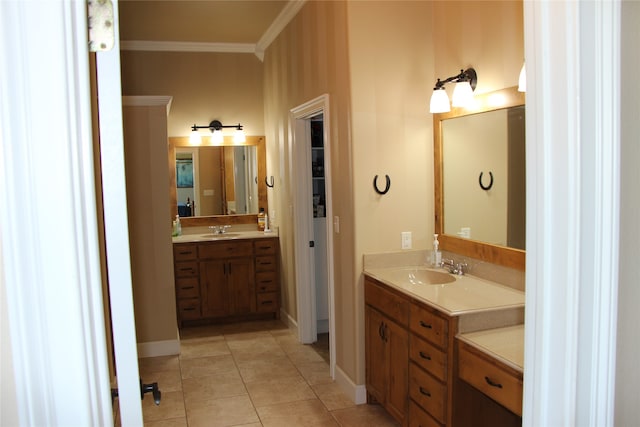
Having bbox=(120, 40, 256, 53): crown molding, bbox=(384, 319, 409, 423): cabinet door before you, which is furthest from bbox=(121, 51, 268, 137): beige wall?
bbox=(384, 319, 409, 423): cabinet door

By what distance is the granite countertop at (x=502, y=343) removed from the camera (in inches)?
79.4

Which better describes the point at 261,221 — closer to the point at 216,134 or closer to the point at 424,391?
the point at 216,134

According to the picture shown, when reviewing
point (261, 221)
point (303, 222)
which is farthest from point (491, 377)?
point (261, 221)

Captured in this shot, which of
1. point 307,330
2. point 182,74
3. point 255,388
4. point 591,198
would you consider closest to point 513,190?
point 591,198

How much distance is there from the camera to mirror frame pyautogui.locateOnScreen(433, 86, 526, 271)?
8.90ft

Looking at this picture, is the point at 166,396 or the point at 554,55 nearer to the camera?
the point at 554,55

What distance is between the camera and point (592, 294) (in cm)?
103

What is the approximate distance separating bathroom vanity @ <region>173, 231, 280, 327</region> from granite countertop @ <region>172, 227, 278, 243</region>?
0.01 metres

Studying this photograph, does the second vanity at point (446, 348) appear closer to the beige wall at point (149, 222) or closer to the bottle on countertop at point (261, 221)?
the beige wall at point (149, 222)

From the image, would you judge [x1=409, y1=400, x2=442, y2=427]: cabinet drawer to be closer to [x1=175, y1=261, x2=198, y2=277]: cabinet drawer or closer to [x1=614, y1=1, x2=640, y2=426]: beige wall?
[x1=614, y1=1, x2=640, y2=426]: beige wall

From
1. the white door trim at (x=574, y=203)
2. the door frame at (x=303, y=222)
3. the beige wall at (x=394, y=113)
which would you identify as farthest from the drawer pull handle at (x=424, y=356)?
the door frame at (x=303, y=222)

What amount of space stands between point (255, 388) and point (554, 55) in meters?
3.35

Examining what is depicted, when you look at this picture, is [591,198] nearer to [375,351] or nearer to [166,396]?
[375,351]

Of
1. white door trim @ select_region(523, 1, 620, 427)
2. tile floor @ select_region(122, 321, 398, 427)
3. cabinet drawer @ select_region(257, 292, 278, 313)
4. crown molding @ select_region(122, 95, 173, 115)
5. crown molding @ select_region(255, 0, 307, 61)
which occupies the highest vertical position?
crown molding @ select_region(255, 0, 307, 61)
